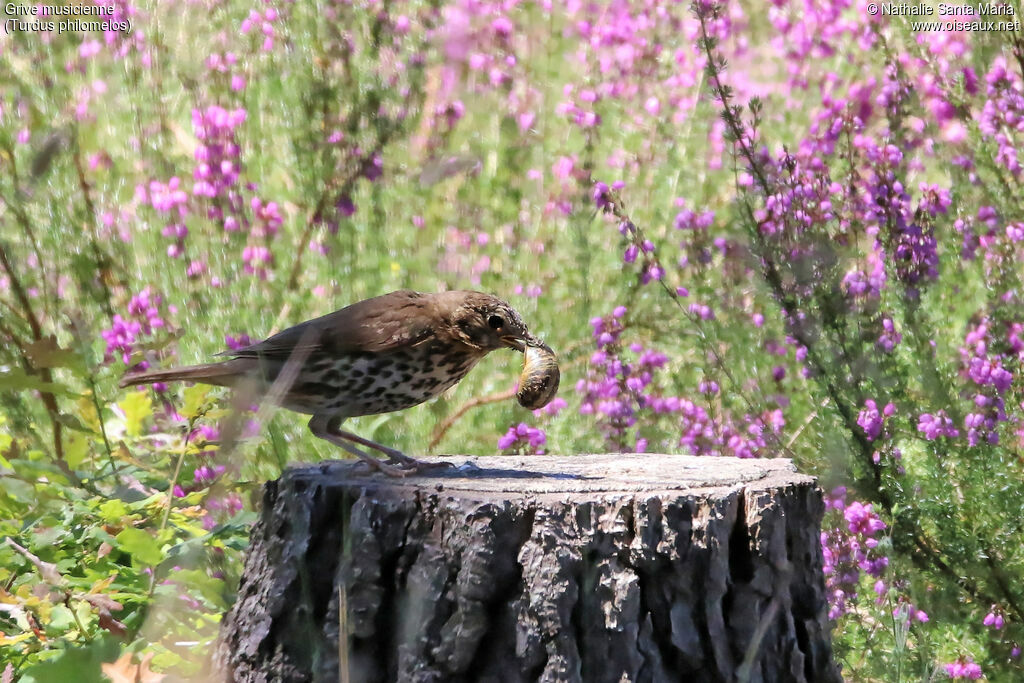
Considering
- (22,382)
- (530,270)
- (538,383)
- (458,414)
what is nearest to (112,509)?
(22,382)

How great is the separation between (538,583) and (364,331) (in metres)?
1.02

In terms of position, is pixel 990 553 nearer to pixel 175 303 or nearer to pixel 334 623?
pixel 334 623

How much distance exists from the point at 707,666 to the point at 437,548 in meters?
0.60

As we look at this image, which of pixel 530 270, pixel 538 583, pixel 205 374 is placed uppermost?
pixel 530 270

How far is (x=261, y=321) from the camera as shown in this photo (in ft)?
16.5

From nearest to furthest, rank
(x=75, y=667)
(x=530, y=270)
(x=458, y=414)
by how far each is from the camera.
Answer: (x=75, y=667) < (x=458, y=414) < (x=530, y=270)

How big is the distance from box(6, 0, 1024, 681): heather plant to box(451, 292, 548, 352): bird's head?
40 cm

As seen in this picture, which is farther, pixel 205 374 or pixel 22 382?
pixel 205 374

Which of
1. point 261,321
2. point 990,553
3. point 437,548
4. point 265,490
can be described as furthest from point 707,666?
point 261,321

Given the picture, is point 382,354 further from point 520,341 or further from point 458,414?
point 458,414

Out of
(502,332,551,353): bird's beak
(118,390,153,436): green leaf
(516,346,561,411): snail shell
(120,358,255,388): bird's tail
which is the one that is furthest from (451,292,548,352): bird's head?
(118,390,153,436): green leaf

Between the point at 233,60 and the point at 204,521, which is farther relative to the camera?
the point at 233,60

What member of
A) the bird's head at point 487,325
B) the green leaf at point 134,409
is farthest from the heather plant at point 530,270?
the bird's head at point 487,325

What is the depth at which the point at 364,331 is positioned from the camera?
3.32 meters
